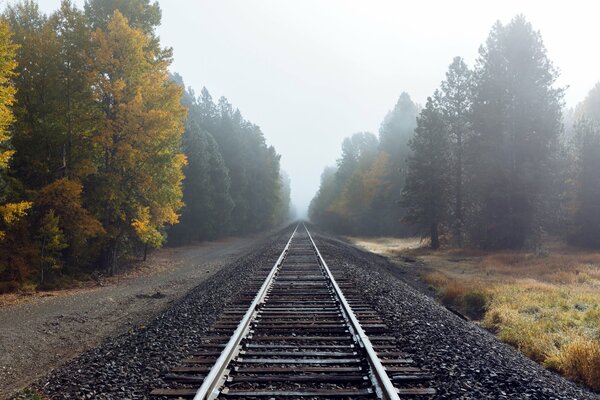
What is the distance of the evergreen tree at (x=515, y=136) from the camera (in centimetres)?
2505

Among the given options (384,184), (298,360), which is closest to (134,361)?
(298,360)

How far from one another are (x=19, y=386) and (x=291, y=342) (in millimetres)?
3762

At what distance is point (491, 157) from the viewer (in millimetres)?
26203

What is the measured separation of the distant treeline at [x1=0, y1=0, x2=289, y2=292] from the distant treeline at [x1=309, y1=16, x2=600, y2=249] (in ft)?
61.4

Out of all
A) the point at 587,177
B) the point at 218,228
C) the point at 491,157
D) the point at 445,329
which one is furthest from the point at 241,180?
the point at 445,329

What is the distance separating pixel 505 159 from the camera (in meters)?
25.9

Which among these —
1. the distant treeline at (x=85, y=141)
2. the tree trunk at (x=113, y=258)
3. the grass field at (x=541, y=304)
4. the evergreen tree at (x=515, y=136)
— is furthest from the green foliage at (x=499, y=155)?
the tree trunk at (x=113, y=258)

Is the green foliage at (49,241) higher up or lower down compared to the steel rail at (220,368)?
higher up

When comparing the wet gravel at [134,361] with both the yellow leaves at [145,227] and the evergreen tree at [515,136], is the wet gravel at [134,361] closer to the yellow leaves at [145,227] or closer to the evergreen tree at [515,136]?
the yellow leaves at [145,227]

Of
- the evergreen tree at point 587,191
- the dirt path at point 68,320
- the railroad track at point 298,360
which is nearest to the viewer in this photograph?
the railroad track at point 298,360

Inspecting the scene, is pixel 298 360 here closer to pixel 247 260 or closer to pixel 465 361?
pixel 465 361

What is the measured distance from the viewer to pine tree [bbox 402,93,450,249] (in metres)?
31.3

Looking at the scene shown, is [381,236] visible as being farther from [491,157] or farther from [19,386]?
[19,386]

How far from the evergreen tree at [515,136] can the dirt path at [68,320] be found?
61.5 feet
